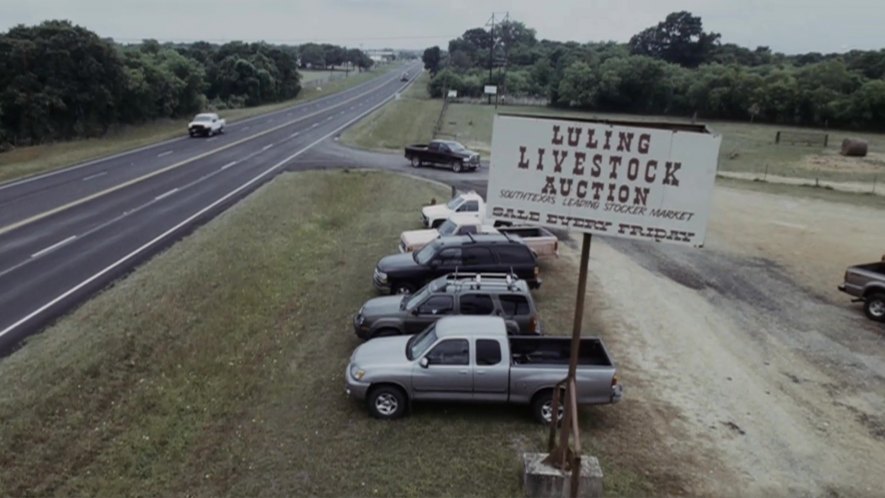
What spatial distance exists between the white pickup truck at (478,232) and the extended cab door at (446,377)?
8.37 m

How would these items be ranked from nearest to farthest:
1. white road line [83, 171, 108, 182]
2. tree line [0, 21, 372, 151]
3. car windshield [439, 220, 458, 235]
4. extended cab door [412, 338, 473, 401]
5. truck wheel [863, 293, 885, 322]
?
1. extended cab door [412, 338, 473, 401]
2. truck wheel [863, 293, 885, 322]
3. car windshield [439, 220, 458, 235]
4. white road line [83, 171, 108, 182]
5. tree line [0, 21, 372, 151]

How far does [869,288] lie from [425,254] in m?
11.5

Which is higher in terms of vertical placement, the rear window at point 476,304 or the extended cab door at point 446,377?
the rear window at point 476,304

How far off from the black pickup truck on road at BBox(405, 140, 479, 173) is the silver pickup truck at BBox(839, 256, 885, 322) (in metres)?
22.7

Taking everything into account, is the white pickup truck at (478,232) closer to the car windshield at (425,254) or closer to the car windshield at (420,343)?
the car windshield at (425,254)

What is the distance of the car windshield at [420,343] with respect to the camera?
11.3m

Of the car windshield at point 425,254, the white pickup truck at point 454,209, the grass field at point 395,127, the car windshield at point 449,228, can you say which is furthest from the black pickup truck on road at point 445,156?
the car windshield at point 425,254

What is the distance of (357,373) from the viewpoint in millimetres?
11070

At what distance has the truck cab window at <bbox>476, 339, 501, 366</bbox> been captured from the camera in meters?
11.0

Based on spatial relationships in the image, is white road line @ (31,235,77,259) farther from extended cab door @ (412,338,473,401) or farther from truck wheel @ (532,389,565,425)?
truck wheel @ (532,389,565,425)

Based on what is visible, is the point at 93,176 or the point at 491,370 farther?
the point at 93,176

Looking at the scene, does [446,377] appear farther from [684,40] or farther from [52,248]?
[684,40]

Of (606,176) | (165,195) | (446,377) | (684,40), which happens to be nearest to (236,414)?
(446,377)

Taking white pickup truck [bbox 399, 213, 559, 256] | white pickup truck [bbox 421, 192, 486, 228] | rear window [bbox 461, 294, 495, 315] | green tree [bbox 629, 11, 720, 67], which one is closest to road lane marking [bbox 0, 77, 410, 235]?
white pickup truck [bbox 399, 213, 559, 256]
